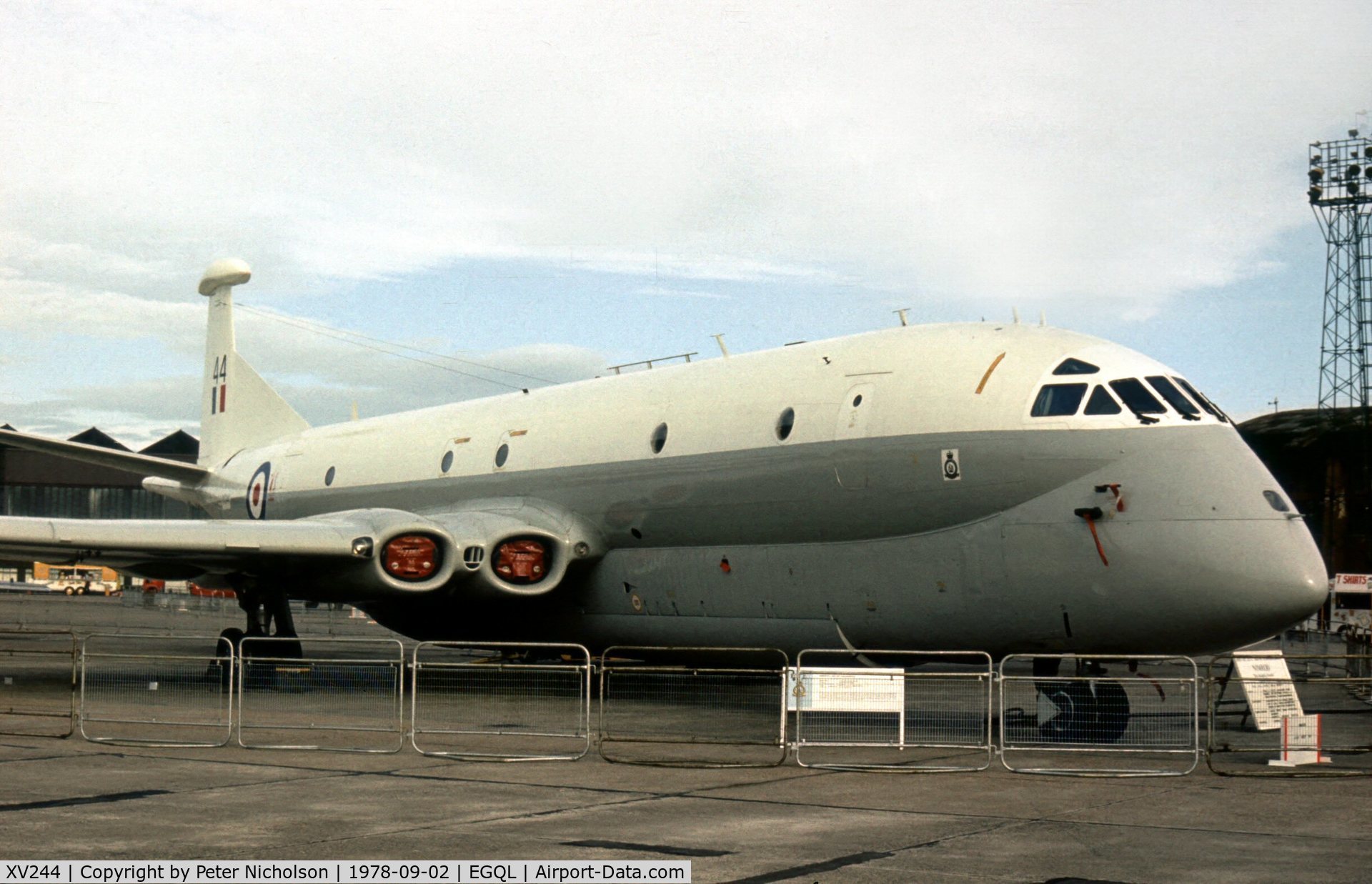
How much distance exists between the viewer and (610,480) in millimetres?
16578

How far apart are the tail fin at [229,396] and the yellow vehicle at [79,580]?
107 ft

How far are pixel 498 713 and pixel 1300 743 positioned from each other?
22.4 ft

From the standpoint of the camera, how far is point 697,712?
14102 mm

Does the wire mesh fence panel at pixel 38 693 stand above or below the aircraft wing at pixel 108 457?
below

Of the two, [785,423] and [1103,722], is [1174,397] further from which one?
[785,423]

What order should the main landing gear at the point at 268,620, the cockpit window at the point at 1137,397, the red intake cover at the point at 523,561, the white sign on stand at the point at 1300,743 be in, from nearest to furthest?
the white sign on stand at the point at 1300,743 → the cockpit window at the point at 1137,397 → the red intake cover at the point at 523,561 → the main landing gear at the point at 268,620

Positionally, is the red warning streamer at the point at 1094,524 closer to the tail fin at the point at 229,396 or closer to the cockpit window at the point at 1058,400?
the cockpit window at the point at 1058,400

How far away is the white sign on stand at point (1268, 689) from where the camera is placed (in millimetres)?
11648

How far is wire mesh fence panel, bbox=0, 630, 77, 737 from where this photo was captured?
12.7 metres

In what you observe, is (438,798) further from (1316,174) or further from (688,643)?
(1316,174)

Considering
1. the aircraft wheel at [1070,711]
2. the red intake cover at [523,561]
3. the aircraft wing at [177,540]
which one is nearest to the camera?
the aircraft wheel at [1070,711]

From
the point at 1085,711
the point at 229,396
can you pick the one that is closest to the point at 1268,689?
the point at 1085,711

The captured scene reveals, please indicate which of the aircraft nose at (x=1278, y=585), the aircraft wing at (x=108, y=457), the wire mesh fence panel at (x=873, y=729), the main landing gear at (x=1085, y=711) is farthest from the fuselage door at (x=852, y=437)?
the aircraft wing at (x=108, y=457)
